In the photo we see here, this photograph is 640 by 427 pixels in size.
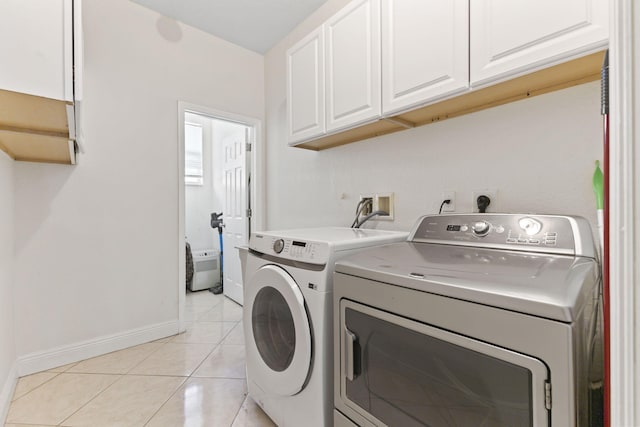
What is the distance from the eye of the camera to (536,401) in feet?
1.92

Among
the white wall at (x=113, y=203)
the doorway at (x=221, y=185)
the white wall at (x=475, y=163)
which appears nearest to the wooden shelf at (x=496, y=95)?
the white wall at (x=475, y=163)

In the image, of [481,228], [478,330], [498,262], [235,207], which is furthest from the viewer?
[235,207]

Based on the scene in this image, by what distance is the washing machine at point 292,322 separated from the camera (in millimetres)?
1090

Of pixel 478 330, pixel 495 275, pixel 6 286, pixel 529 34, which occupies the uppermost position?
pixel 529 34

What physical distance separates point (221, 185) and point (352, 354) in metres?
3.35

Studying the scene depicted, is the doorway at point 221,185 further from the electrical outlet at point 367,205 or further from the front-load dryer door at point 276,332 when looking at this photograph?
the electrical outlet at point 367,205

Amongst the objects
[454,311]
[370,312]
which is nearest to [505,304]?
[454,311]

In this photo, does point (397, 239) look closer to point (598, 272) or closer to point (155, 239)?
point (598, 272)

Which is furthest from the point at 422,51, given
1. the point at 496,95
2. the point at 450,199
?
the point at 450,199

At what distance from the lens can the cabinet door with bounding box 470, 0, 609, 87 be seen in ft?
2.87

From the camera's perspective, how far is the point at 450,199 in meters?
A: 1.46

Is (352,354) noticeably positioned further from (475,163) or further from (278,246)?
(475,163)

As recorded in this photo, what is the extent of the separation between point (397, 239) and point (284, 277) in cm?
58

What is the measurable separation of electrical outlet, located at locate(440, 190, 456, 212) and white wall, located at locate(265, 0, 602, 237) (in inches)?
0.8
